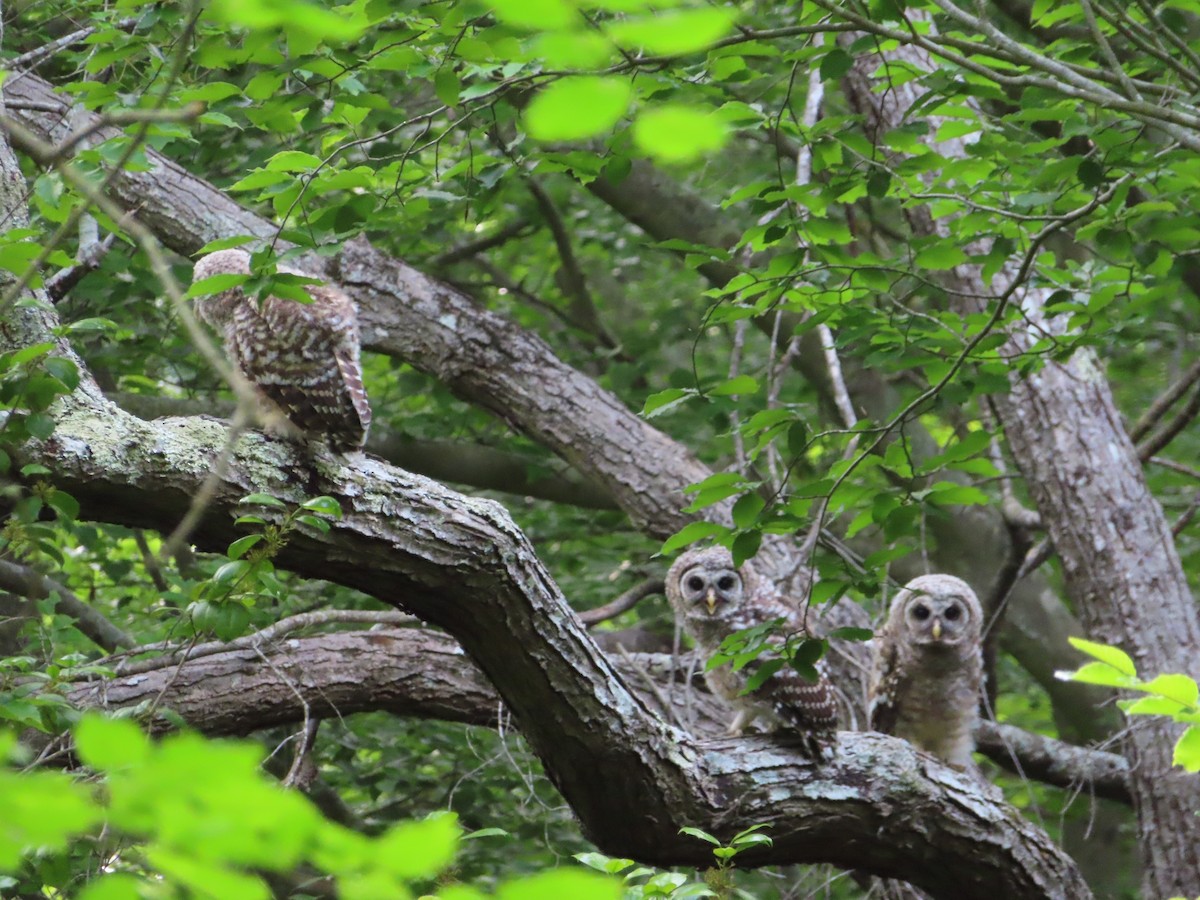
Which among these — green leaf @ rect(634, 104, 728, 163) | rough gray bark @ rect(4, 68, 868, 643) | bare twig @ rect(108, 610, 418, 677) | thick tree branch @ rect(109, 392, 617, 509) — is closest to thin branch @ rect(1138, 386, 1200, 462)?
rough gray bark @ rect(4, 68, 868, 643)

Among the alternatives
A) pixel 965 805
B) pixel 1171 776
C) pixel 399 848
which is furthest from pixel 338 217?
pixel 1171 776

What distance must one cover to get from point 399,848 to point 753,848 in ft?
10.3

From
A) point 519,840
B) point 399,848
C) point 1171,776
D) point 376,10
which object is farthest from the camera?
point 519,840

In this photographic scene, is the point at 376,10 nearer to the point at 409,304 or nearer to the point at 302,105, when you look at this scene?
the point at 302,105

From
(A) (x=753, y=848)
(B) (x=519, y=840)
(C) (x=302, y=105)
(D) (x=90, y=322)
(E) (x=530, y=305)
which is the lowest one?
(B) (x=519, y=840)

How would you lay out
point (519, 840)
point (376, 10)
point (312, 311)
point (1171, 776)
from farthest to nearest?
point (519, 840) < point (1171, 776) < point (312, 311) < point (376, 10)

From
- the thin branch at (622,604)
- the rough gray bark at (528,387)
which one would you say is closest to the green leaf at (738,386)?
the rough gray bark at (528,387)

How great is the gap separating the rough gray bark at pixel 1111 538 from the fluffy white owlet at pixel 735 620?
4.27 ft

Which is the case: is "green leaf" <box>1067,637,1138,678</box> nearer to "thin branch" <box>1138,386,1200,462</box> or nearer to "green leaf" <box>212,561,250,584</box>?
"green leaf" <box>212,561,250,584</box>

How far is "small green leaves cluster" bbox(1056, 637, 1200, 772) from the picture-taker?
148 cm

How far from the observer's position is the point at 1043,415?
208 inches

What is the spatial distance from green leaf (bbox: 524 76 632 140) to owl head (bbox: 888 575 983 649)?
4.82 m

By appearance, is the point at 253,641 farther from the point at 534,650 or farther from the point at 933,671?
the point at 933,671

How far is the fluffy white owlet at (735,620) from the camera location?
4062 millimetres
